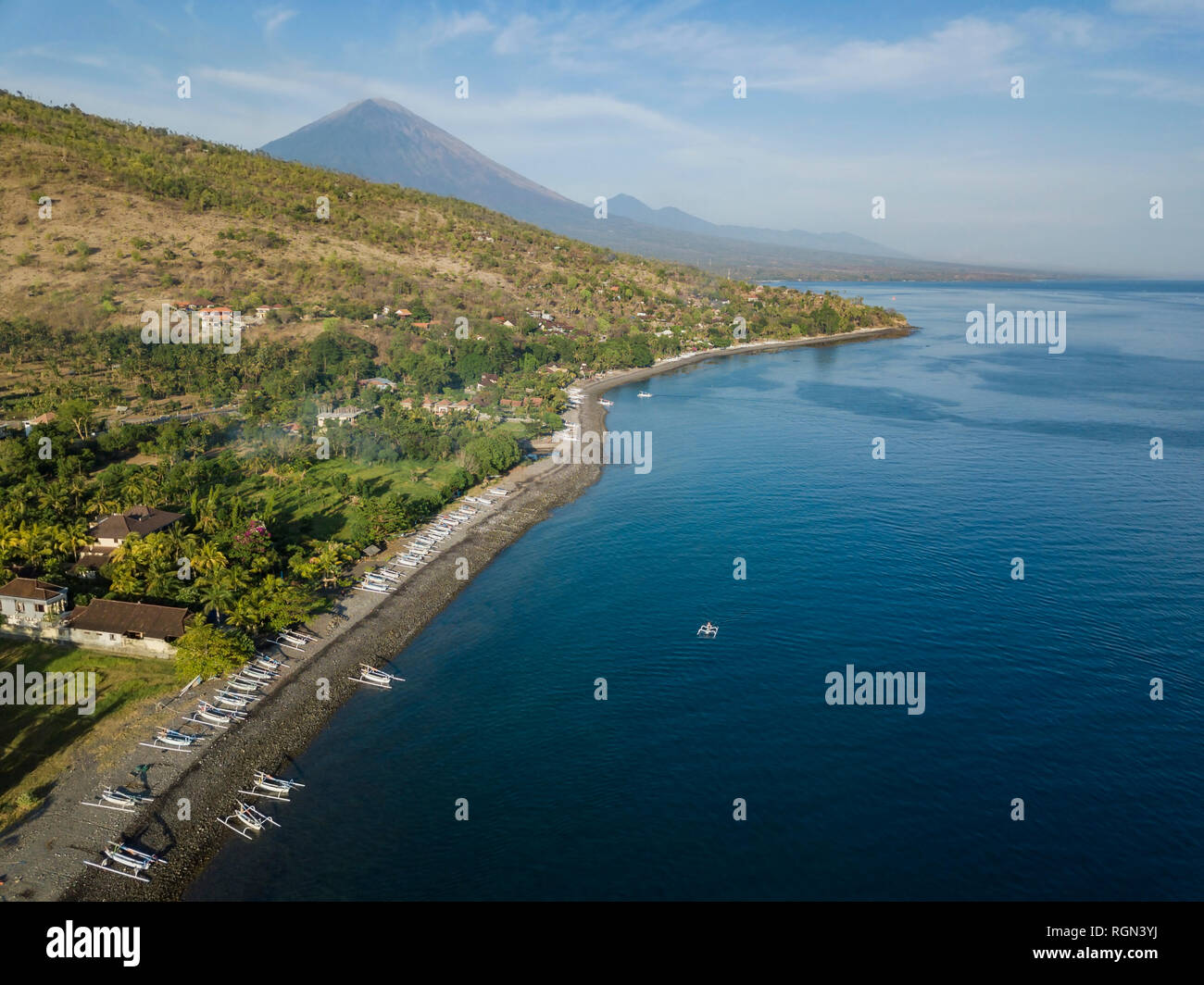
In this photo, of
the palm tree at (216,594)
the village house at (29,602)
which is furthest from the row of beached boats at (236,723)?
the village house at (29,602)

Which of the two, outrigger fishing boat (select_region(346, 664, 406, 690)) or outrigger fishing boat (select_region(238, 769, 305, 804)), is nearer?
outrigger fishing boat (select_region(238, 769, 305, 804))

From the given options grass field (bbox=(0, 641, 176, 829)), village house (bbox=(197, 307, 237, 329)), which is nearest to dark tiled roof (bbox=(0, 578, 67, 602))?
grass field (bbox=(0, 641, 176, 829))

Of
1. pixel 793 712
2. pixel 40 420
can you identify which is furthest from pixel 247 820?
pixel 40 420

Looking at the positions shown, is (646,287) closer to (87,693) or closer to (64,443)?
(64,443)

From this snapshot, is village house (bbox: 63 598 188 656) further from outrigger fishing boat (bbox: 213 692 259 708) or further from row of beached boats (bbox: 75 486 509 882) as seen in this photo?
outrigger fishing boat (bbox: 213 692 259 708)

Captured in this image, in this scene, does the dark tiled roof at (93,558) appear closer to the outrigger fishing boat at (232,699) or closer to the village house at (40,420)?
the outrigger fishing boat at (232,699)
